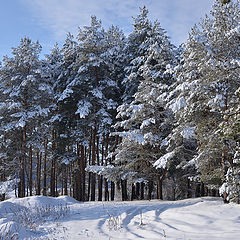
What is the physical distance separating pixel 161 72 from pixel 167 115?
11.9 ft

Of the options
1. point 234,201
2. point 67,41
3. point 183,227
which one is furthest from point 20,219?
point 67,41

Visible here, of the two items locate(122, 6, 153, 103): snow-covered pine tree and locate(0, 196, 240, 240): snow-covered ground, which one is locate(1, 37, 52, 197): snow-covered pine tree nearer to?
locate(122, 6, 153, 103): snow-covered pine tree

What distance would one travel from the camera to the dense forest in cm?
1068

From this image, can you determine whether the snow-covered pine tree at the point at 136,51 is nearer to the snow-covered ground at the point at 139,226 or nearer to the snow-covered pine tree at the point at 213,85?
the snow-covered pine tree at the point at 213,85

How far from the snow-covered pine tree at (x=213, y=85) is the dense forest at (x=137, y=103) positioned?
0.15 ft

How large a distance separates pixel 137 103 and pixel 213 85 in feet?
31.7

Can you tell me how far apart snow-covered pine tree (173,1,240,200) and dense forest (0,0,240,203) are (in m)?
0.05

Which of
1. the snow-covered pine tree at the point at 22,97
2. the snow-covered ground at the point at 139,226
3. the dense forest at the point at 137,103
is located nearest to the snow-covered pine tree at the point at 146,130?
the dense forest at the point at 137,103

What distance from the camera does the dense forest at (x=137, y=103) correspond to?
420 inches

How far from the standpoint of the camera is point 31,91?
20172 mm

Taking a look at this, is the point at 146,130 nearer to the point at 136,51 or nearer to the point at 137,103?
the point at 137,103

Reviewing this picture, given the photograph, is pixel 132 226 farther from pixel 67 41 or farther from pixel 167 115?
pixel 67 41

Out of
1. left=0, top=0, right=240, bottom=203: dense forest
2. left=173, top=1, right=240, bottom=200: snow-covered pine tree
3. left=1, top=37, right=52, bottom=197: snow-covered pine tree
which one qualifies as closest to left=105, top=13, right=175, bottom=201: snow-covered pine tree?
left=0, top=0, right=240, bottom=203: dense forest

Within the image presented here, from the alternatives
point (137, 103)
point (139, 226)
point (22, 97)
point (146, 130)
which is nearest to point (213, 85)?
point (146, 130)
